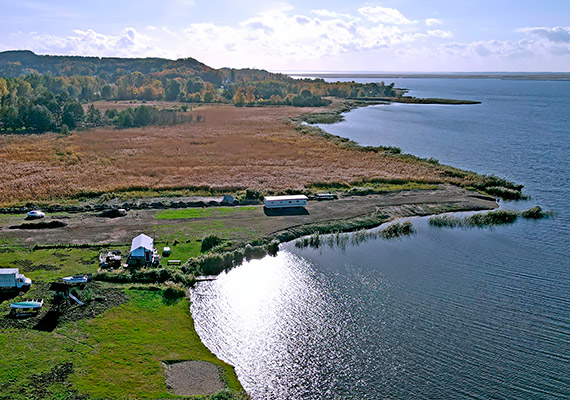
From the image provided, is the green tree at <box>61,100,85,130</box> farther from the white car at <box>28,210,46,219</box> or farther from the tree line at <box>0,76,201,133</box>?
the white car at <box>28,210,46,219</box>

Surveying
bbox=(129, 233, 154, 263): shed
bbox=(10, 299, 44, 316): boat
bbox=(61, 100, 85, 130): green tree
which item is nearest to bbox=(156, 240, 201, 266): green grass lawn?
bbox=(129, 233, 154, 263): shed

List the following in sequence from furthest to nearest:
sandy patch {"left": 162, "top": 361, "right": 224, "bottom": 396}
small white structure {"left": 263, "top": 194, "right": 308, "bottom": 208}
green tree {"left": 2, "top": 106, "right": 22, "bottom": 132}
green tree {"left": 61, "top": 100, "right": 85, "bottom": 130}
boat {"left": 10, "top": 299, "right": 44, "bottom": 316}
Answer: green tree {"left": 61, "top": 100, "right": 85, "bottom": 130} → green tree {"left": 2, "top": 106, "right": 22, "bottom": 132} → small white structure {"left": 263, "top": 194, "right": 308, "bottom": 208} → boat {"left": 10, "top": 299, "right": 44, "bottom": 316} → sandy patch {"left": 162, "top": 361, "right": 224, "bottom": 396}

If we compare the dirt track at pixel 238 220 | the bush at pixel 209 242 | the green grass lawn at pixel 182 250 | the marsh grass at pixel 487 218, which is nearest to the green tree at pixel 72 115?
the dirt track at pixel 238 220

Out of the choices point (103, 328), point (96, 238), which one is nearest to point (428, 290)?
point (103, 328)

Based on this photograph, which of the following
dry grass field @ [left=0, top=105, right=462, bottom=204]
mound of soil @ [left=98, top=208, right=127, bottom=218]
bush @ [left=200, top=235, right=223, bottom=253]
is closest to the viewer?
bush @ [left=200, top=235, right=223, bottom=253]

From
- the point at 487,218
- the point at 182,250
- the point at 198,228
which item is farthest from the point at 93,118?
the point at 487,218

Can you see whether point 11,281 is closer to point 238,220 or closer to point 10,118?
point 238,220

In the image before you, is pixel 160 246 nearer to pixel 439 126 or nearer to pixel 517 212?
pixel 517 212
